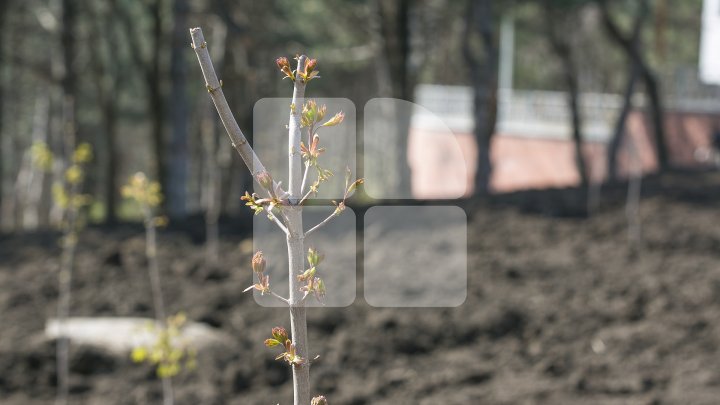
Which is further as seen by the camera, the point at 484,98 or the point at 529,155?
the point at 529,155

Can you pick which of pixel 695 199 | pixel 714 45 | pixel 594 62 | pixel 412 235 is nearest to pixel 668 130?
pixel 714 45

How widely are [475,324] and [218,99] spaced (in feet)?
15.9

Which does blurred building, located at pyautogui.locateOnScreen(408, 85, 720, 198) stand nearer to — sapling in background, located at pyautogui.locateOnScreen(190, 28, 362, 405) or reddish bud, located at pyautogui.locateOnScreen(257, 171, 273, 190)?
sapling in background, located at pyautogui.locateOnScreen(190, 28, 362, 405)

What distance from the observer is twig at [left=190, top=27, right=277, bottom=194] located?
5.59 ft

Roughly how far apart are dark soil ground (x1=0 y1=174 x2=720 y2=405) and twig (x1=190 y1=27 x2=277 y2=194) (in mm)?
3830

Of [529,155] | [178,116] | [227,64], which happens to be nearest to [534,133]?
[529,155]

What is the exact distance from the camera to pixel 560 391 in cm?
543

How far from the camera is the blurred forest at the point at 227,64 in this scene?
11797mm

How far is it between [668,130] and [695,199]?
43.2ft

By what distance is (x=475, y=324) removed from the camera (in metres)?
6.42

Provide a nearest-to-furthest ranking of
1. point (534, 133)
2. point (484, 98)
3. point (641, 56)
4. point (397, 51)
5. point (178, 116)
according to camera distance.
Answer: point (178, 116) → point (484, 98) → point (641, 56) → point (397, 51) → point (534, 133)

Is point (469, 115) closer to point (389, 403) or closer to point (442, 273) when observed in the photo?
point (442, 273)
